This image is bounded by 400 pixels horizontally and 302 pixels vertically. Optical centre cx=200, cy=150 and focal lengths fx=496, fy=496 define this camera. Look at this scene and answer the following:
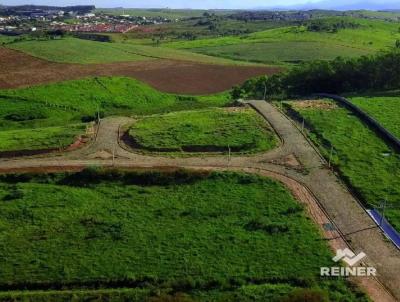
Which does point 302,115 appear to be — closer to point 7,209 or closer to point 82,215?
point 82,215

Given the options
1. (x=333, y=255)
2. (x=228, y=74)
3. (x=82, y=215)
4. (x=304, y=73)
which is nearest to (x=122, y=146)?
(x=82, y=215)

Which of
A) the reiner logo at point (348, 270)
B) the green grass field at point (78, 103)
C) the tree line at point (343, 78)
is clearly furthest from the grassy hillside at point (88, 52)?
the reiner logo at point (348, 270)

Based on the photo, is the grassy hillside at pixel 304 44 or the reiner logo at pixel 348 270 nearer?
the reiner logo at pixel 348 270

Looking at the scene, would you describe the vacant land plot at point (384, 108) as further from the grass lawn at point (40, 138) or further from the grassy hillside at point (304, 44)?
the grassy hillside at point (304, 44)

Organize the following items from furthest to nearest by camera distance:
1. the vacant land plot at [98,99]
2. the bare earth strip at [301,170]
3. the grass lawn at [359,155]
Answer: the vacant land plot at [98,99] < the grass lawn at [359,155] < the bare earth strip at [301,170]

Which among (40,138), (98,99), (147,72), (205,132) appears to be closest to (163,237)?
(205,132)

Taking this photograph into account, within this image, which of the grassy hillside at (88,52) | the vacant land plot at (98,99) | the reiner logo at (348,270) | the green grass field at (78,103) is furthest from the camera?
the grassy hillside at (88,52)
